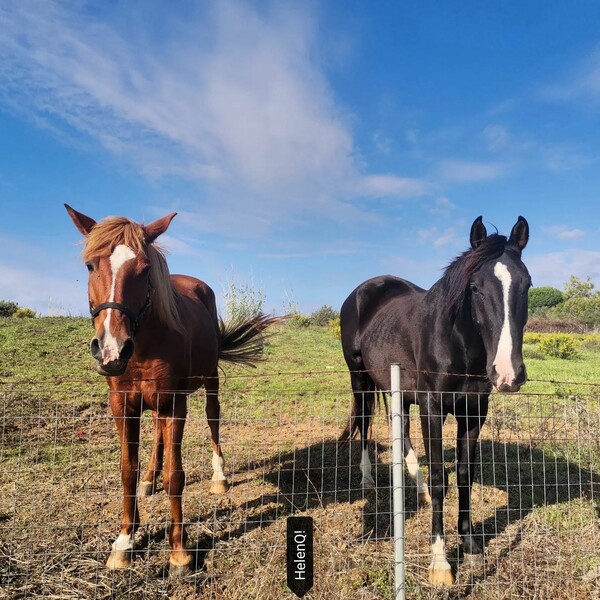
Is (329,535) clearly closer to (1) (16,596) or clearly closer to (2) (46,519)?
(1) (16,596)

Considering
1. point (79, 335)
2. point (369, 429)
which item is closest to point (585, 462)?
point (369, 429)

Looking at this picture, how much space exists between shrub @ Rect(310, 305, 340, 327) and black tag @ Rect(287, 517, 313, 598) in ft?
70.7

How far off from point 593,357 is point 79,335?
16.1 metres

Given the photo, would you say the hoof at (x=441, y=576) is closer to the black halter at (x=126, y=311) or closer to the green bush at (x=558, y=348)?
the black halter at (x=126, y=311)

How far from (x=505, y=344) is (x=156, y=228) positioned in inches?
98.2

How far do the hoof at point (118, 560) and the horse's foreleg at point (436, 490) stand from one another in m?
1.98

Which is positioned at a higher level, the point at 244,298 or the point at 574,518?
the point at 244,298

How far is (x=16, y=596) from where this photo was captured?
2662mm

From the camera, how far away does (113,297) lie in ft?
9.12

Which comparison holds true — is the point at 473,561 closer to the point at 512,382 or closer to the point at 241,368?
the point at 512,382

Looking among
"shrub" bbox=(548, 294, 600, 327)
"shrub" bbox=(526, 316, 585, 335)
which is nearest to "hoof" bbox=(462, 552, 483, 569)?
"shrub" bbox=(526, 316, 585, 335)

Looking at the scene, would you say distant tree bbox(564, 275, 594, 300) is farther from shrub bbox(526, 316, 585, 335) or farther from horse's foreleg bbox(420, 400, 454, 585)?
horse's foreleg bbox(420, 400, 454, 585)

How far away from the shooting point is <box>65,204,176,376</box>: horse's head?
8.76 ft

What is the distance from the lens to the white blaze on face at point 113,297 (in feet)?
8.66
